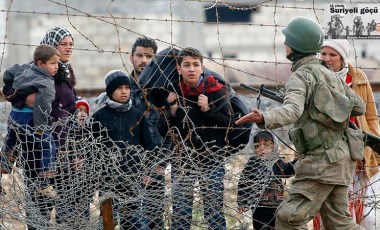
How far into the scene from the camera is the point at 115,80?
8.69 metres

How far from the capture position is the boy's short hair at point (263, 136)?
8752 mm

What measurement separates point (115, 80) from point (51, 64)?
505mm

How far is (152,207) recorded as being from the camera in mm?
8070

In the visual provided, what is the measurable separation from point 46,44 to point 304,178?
2.37 m

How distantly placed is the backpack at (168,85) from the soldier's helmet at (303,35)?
1096mm

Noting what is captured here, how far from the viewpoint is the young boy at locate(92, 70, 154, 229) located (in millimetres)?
8008

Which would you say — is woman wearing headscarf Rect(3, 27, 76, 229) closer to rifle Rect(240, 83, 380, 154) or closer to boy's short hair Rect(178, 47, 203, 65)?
boy's short hair Rect(178, 47, 203, 65)

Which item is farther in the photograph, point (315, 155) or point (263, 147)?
point (263, 147)

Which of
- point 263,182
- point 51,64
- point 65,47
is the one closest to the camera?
point 263,182

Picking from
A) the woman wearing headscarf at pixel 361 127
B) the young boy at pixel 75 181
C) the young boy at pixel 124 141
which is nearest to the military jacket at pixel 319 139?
the woman wearing headscarf at pixel 361 127

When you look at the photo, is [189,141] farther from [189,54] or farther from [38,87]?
[38,87]

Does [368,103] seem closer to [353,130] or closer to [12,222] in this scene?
[353,130]

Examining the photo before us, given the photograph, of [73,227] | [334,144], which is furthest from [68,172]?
[334,144]

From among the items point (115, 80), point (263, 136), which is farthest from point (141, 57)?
point (263, 136)
